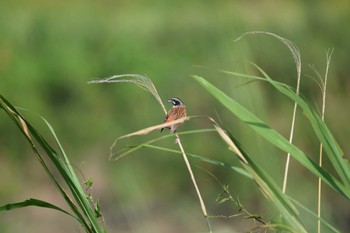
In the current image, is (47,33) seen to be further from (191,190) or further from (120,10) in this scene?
(191,190)

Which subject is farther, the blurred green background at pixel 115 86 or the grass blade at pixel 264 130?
the blurred green background at pixel 115 86

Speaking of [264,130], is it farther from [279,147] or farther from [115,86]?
[115,86]

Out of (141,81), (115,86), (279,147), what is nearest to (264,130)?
(279,147)

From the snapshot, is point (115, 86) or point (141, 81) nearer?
point (141, 81)

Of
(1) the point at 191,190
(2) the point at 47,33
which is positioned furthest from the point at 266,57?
(2) the point at 47,33

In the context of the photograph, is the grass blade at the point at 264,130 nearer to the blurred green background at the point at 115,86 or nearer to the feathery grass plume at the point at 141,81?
the feathery grass plume at the point at 141,81

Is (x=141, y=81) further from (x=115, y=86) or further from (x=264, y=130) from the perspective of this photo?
(x=115, y=86)

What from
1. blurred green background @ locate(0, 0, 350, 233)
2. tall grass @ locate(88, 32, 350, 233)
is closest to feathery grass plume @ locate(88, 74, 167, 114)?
tall grass @ locate(88, 32, 350, 233)

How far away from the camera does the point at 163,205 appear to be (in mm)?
5414

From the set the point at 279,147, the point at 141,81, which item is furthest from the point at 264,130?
the point at 141,81

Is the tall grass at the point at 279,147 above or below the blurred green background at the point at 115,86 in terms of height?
above

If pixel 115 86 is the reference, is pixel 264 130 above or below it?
above

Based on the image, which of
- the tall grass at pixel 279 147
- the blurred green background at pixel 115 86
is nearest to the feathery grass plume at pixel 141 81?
the tall grass at pixel 279 147

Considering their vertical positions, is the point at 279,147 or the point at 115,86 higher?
the point at 279,147
